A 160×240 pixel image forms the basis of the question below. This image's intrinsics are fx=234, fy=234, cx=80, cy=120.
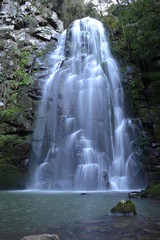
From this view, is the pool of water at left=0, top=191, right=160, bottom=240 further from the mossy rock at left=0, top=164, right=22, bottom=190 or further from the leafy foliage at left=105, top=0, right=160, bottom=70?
the mossy rock at left=0, top=164, right=22, bottom=190

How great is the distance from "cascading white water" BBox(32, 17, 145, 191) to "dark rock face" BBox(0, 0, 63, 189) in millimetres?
840

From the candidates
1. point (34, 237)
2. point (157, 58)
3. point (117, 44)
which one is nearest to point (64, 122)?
point (157, 58)

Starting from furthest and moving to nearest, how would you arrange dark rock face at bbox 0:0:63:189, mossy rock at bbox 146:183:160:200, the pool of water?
dark rock face at bbox 0:0:63:189 → mossy rock at bbox 146:183:160:200 → the pool of water

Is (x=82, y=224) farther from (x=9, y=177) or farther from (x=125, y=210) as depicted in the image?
(x=9, y=177)

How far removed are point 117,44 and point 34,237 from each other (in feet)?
62.5

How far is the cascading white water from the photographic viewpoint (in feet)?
39.9

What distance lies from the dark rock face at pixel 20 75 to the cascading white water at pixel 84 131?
840mm

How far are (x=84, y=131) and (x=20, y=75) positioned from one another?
28.0ft

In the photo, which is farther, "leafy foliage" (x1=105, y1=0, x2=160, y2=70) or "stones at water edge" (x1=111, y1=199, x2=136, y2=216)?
"leafy foliage" (x1=105, y1=0, x2=160, y2=70)

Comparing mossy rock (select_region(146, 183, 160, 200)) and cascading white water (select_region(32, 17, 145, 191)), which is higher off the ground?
cascading white water (select_region(32, 17, 145, 191))

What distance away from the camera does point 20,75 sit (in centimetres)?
1934

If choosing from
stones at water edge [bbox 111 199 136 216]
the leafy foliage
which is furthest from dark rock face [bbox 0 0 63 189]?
stones at water edge [bbox 111 199 136 216]

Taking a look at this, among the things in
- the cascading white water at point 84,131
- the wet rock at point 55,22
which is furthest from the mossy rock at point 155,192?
the wet rock at point 55,22

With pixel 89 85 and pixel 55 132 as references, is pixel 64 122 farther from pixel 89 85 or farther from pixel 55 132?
pixel 89 85
